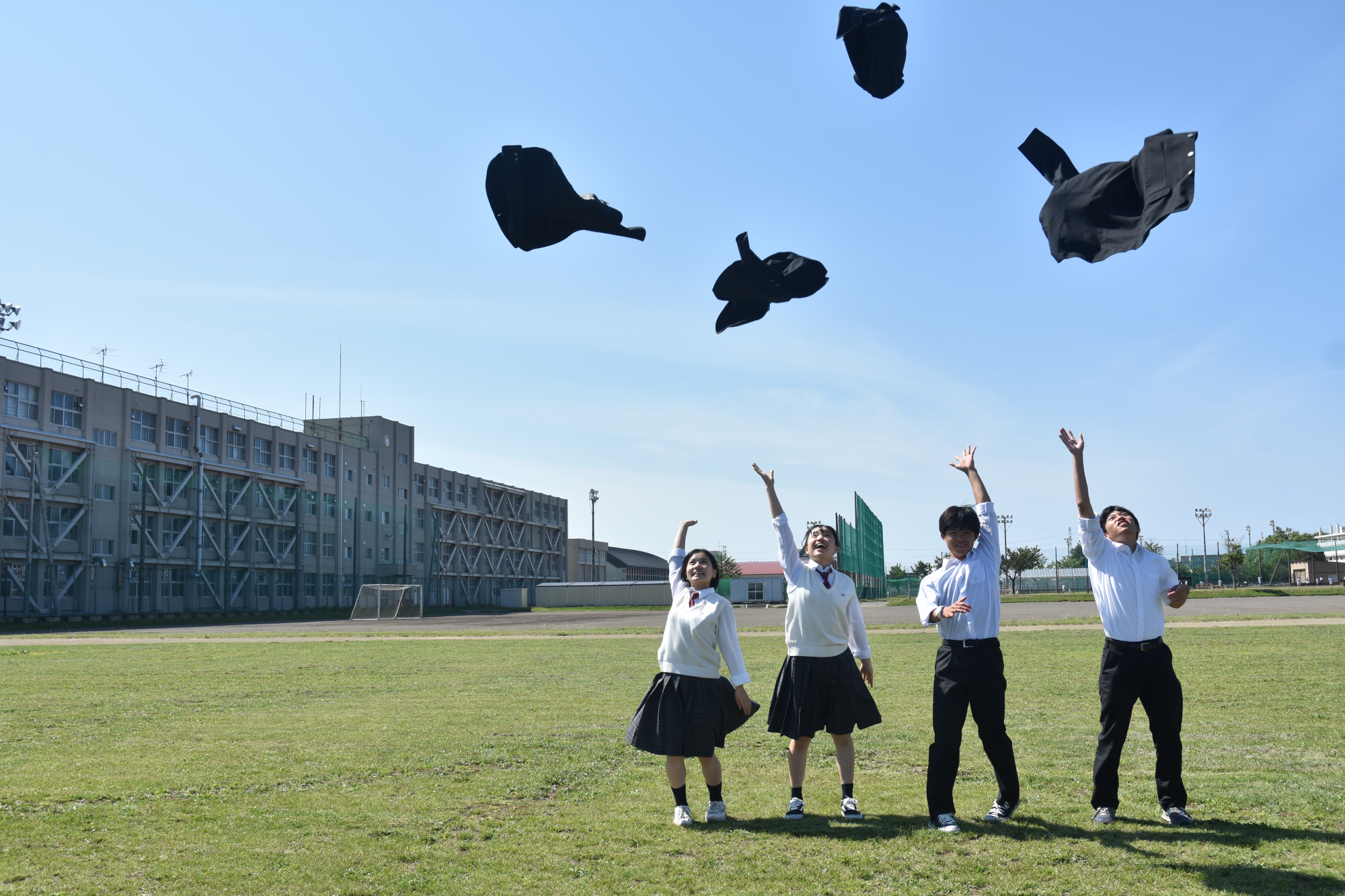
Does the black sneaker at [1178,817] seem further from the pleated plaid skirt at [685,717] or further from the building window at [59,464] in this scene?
the building window at [59,464]

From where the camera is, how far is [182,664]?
799 inches

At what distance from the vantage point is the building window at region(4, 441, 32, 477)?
163ft

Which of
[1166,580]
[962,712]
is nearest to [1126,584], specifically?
[1166,580]

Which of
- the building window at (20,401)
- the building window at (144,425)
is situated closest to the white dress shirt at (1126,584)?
the building window at (20,401)

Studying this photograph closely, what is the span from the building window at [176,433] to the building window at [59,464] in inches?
261

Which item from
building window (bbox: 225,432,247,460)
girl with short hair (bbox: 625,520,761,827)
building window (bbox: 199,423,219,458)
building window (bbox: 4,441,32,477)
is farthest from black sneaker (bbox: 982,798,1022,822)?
building window (bbox: 225,432,247,460)

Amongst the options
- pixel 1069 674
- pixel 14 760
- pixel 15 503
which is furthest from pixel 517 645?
pixel 15 503

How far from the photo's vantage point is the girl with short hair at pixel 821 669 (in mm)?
6508

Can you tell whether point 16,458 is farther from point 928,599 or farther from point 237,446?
point 928,599

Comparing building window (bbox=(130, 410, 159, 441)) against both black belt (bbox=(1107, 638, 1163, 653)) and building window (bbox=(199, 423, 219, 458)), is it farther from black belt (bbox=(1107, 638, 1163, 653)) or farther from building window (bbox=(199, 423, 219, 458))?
black belt (bbox=(1107, 638, 1163, 653))

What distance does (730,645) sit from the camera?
21.1 ft

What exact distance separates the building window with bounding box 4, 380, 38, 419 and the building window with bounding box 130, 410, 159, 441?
6.29m

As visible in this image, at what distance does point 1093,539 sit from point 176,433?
64.2 metres

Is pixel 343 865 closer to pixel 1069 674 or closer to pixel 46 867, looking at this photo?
pixel 46 867
